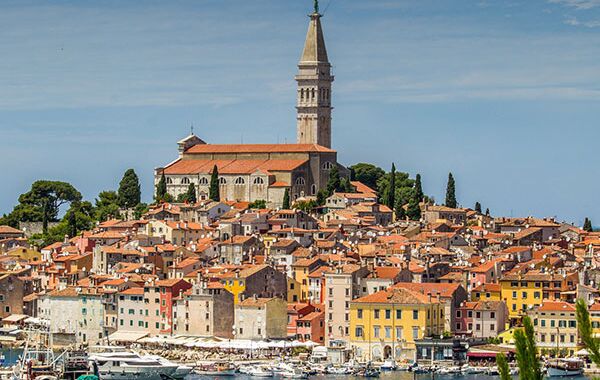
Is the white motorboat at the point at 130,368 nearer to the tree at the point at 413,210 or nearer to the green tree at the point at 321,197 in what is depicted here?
the green tree at the point at 321,197

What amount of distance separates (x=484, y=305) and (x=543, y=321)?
6.88 feet

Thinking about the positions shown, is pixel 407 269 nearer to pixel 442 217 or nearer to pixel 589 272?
pixel 589 272

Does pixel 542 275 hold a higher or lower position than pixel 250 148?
lower

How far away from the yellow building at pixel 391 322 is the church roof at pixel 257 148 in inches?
924

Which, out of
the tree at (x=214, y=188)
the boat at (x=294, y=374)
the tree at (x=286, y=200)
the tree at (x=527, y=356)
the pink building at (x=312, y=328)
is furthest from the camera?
the tree at (x=214, y=188)

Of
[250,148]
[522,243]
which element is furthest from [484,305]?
[250,148]

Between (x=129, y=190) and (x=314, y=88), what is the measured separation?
10763 mm

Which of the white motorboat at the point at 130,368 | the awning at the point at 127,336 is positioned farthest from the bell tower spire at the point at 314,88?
the white motorboat at the point at 130,368

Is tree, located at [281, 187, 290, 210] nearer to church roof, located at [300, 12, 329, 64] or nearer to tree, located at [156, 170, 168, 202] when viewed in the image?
tree, located at [156, 170, 168, 202]

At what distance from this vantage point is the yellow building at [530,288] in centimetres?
4484

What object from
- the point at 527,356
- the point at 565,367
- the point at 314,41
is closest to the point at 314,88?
the point at 314,41

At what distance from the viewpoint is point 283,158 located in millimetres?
67125

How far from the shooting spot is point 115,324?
159 feet

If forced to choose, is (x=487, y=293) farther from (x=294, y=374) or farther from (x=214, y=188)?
(x=214, y=188)
